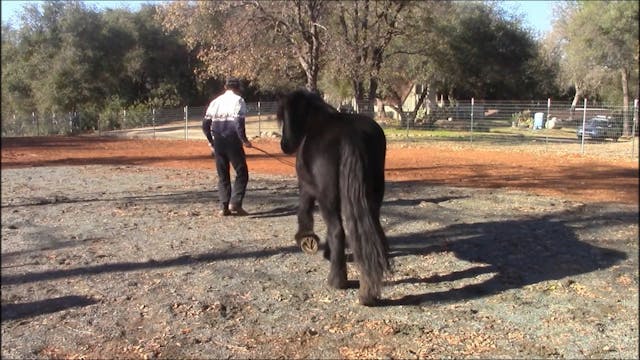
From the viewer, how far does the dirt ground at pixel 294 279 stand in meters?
3.56

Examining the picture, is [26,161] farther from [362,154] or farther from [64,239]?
[362,154]

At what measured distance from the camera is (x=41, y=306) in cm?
405

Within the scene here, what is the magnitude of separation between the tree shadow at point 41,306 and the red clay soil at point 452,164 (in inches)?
172

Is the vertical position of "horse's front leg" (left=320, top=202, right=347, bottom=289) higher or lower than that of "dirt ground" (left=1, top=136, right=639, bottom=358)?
higher

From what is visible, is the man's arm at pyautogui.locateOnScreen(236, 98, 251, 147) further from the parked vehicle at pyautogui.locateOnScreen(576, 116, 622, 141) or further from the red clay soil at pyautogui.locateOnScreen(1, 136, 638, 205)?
the parked vehicle at pyautogui.locateOnScreen(576, 116, 622, 141)

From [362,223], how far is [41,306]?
2.31m

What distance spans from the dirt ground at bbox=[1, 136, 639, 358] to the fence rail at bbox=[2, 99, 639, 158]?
10.8 metres

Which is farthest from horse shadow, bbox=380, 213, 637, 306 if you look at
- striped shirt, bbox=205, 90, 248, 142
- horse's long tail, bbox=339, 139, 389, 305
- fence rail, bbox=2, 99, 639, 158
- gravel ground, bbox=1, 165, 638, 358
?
fence rail, bbox=2, 99, 639, 158

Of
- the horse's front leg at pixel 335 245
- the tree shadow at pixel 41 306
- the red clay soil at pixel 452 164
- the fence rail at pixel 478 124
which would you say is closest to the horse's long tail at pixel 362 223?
the horse's front leg at pixel 335 245

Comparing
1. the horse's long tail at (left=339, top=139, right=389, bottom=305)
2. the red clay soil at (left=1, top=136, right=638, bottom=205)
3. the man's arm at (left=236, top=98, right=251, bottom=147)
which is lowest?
the red clay soil at (left=1, top=136, right=638, bottom=205)

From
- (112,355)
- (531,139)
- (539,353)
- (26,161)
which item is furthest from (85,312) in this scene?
(531,139)

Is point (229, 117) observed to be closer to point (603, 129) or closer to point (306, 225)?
point (306, 225)

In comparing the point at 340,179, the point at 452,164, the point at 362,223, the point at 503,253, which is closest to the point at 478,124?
the point at 452,164

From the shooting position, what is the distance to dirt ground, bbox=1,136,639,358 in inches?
140
